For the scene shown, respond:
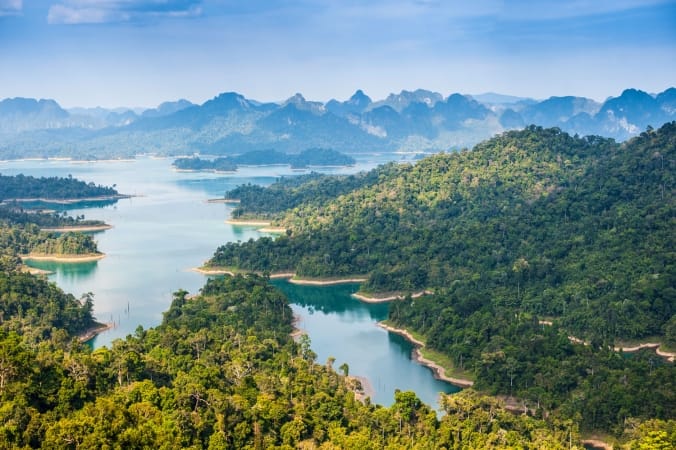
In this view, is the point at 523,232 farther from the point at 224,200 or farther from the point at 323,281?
the point at 224,200

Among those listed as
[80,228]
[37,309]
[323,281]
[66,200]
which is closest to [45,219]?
[80,228]

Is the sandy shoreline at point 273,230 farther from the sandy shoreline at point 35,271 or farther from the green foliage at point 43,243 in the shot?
the sandy shoreline at point 35,271

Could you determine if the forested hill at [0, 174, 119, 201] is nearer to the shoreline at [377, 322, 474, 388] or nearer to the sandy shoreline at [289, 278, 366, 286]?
the sandy shoreline at [289, 278, 366, 286]

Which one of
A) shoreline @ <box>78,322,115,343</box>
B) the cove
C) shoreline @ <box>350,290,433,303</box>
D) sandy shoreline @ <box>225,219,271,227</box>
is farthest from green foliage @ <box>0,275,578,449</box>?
sandy shoreline @ <box>225,219,271,227</box>

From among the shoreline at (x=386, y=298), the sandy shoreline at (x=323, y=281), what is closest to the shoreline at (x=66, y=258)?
the sandy shoreline at (x=323, y=281)

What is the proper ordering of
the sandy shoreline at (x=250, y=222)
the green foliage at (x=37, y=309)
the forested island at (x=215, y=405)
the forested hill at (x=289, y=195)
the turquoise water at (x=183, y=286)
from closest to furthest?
1. the forested island at (x=215, y=405)
2. the turquoise water at (x=183, y=286)
3. the green foliage at (x=37, y=309)
4. the sandy shoreline at (x=250, y=222)
5. the forested hill at (x=289, y=195)

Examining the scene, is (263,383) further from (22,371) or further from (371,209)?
(371,209)
